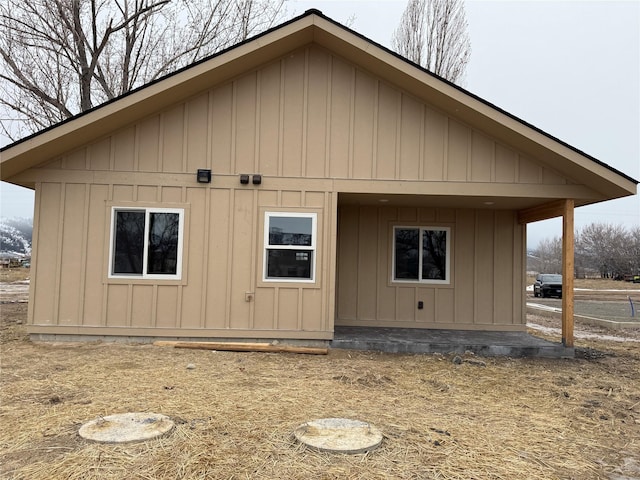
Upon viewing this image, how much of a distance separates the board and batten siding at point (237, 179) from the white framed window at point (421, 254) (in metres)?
1.96

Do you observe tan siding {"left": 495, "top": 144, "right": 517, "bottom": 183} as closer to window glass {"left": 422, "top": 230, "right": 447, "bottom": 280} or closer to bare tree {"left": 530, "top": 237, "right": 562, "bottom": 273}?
window glass {"left": 422, "top": 230, "right": 447, "bottom": 280}

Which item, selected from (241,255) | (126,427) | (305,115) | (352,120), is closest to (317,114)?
(305,115)

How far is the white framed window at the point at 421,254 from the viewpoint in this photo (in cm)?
929

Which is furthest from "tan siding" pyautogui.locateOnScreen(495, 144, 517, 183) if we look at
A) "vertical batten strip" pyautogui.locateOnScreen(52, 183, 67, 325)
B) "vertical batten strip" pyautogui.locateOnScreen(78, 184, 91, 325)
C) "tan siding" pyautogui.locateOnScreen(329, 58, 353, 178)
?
"vertical batten strip" pyautogui.locateOnScreen(52, 183, 67, 325)

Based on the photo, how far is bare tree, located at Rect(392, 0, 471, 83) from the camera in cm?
1691

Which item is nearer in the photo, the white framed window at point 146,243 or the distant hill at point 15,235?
the white framed window at point 146,243

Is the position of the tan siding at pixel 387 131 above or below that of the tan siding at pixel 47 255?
above

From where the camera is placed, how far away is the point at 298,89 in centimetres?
770

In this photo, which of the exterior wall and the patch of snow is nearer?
the exterior wall

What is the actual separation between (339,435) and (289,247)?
4.26 metres

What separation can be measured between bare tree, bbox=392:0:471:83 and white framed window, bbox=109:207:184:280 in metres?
12.8

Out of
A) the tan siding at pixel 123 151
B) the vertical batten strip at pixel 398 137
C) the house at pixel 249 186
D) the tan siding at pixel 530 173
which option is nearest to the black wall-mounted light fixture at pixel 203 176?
the house at pixel 249 186

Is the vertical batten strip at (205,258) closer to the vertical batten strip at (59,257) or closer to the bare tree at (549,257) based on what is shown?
A: the vertical batten strip at (59,257)

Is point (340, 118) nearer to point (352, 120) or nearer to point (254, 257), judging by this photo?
point (352, 120)
